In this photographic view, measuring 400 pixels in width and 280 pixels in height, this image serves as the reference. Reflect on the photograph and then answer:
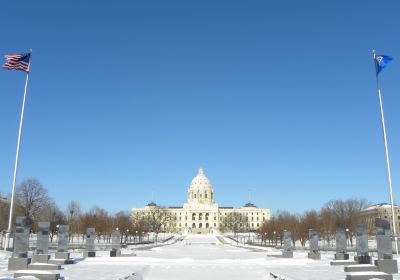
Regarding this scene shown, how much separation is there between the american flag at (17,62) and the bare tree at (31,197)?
5404 cm

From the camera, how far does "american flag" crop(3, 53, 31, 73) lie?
3231cm

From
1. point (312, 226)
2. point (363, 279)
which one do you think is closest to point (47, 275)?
point (363, 279)

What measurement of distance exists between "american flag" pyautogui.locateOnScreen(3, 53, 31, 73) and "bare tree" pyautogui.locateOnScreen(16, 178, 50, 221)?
54.0 meters

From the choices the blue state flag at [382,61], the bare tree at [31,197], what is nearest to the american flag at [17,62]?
the blue state flag at [382,61]

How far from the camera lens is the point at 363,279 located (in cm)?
1950

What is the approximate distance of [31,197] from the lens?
82.8 m

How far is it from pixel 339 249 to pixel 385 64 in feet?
48.1

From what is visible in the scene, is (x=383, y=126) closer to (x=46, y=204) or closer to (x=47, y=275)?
(x=47, y=275)

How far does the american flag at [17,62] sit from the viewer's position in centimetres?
3231

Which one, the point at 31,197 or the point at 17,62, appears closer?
the point at 17,62

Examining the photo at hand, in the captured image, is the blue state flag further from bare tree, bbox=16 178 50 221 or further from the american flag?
bare tree, bbox=16 178 50 221

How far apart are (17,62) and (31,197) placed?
55.4m

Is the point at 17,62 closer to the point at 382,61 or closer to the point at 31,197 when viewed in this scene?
the point at 382,61

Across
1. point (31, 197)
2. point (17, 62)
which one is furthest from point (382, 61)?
point (31, 197)
